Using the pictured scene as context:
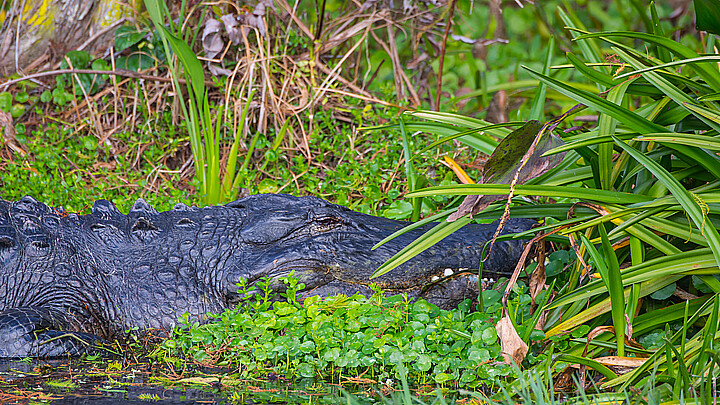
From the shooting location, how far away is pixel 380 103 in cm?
470

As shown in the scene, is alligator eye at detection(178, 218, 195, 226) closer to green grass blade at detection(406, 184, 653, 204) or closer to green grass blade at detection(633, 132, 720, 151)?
green grass blade at detection(406, 184, 653, 204)

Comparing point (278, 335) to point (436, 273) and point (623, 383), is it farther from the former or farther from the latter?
point (623, 383)

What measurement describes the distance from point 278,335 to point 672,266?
1.50 m

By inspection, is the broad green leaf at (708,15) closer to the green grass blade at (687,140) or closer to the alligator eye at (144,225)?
the green grass blade at (687,140)

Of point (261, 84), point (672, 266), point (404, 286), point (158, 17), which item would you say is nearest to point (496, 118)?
point (261, 84)

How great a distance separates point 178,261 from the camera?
2.86m

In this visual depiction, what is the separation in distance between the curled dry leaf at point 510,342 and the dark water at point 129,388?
22.3 inches

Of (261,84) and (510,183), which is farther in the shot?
(261,84)

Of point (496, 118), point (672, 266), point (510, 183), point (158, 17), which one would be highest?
point (158, 17)

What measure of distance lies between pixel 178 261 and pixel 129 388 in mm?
1017

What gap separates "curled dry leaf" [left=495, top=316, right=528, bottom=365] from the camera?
180cm

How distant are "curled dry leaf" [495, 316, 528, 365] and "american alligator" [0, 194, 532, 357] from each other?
0.66 metres

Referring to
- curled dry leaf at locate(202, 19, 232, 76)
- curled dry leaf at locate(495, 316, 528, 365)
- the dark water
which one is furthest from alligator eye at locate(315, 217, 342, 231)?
curled dry leaf at locate(202, 19, 232, 76)

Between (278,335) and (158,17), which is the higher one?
(158,17)
